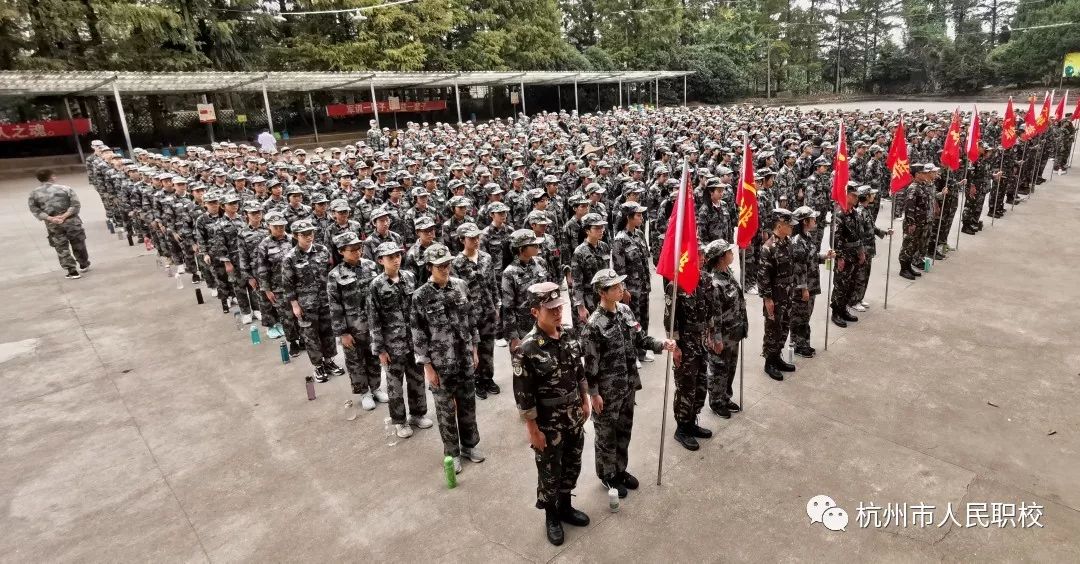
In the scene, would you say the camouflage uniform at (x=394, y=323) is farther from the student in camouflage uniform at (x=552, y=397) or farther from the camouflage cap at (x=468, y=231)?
the student in camouflage uniform at (x=552, y=397)

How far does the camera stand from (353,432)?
20.2ft

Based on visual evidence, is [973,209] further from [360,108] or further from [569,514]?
[360,108]

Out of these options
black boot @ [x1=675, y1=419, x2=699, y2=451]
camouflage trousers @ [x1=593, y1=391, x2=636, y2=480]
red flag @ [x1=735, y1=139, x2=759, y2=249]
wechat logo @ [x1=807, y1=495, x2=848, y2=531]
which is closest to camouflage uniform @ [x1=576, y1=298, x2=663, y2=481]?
camouflage trousers @ [x1=593, y1=391, x2=636, y2=480]

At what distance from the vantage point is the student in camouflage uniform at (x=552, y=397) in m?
4.11

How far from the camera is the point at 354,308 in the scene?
20.1 feet

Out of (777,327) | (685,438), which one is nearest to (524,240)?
(685,438)

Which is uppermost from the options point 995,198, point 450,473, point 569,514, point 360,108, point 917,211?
point 360,108

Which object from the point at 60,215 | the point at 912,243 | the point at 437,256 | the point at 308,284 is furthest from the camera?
the point at 60,215

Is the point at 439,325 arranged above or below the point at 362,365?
above

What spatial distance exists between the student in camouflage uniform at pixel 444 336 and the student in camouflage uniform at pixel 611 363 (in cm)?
119

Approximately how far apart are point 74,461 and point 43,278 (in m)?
8.87

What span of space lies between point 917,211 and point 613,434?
7191 mm

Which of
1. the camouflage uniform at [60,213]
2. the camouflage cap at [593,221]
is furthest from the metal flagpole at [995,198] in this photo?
the camouflage uniform at [60,213]

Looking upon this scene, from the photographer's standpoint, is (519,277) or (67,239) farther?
(67,239)
